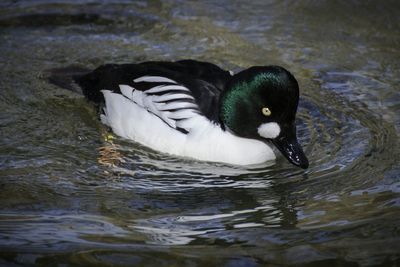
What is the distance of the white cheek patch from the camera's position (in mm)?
6746

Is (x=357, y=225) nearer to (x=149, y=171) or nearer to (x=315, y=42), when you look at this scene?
(x=149, y=171)

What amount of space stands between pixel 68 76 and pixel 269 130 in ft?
8.36

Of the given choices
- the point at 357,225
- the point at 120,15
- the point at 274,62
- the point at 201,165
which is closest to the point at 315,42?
the point at 274,62

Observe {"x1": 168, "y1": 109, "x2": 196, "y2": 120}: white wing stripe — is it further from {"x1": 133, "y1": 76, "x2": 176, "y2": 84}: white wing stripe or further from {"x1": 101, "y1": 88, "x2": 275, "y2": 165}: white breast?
{"x1": 133, "y1": 76, "x2": 176, "y2": 84}: white wing stripe

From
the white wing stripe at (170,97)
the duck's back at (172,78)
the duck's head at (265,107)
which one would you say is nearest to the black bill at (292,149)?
the duck's head at (265,107)

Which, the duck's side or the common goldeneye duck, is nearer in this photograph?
the common goldeneye duck

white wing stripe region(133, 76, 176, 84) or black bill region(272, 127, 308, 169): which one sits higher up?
white wing stripe region(133, 76, 176, 84)

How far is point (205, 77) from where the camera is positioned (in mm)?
7379

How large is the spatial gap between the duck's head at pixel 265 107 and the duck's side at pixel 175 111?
143 millimetres

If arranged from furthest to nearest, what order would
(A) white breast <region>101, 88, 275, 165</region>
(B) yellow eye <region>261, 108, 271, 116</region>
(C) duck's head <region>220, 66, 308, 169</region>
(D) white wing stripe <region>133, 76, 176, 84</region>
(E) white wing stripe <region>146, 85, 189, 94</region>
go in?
1. (D) white wing stripe <region>133, 76, 176, 84</region>
2. (E) white wing stripe <region>146, 85, 189, 94</region>
3. (A) white breast <region>101, 88, 275, 165</region>
4. (B) yellow eye <region>261, 108, 271, 116</region>
5. (C) duck's head <region>220, 66, 308, 169</region>

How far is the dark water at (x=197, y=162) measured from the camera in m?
5.34

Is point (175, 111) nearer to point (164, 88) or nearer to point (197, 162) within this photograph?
point (164, 88)

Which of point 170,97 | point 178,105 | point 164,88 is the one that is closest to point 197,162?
point 178,105

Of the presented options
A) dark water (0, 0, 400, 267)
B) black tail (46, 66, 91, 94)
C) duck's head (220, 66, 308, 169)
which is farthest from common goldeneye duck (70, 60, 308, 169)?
black tail (46, 66, 91, 94)
